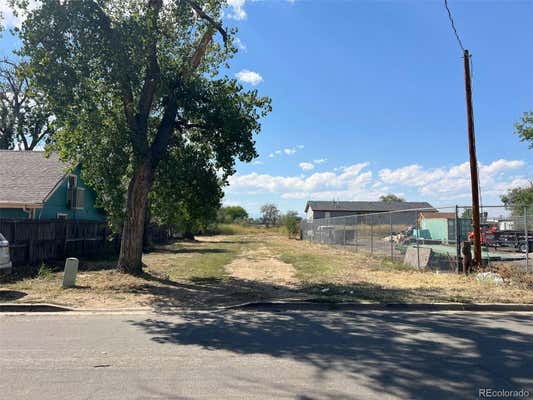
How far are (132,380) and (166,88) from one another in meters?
8.82

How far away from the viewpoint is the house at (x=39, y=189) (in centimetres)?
1958

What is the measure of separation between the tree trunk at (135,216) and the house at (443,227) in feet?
33.1

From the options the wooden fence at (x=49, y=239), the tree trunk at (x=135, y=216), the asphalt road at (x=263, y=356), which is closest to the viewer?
→ the asphalt road at (x=263, y=356)

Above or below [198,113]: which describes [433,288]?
below

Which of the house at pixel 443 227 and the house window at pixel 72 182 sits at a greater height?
the house window at pixel 72 182

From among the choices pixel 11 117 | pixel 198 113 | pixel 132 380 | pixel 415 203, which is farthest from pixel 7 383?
pixel 415 203

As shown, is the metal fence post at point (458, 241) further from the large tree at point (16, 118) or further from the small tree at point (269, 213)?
the small tree at point (269, 213)

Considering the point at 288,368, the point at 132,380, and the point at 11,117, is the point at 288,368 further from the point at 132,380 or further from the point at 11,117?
the point at 11,117

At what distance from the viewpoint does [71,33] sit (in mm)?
10906

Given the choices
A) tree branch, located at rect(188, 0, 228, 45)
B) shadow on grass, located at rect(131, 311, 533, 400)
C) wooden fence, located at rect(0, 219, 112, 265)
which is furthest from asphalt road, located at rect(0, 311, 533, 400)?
tree branch, located at rect(188, 0, 228, 45)

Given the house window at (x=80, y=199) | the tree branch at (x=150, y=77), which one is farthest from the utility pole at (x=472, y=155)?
the house window at (x=80, y=199)

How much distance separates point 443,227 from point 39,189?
18.2 meters

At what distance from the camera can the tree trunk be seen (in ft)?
42.2

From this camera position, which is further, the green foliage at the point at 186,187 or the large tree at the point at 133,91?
the green foliage at the point at 186,187
